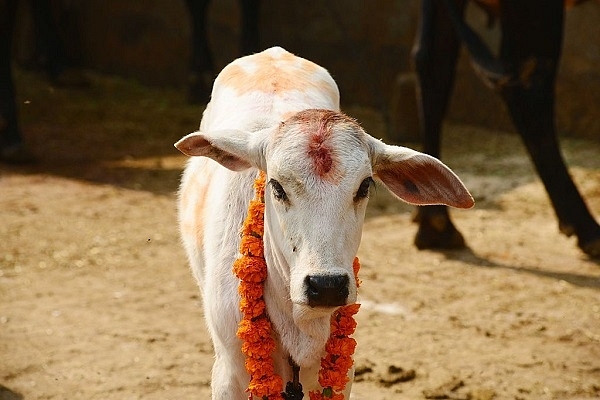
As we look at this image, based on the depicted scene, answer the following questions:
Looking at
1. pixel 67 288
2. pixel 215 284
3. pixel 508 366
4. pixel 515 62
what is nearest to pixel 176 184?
pixel 67 288

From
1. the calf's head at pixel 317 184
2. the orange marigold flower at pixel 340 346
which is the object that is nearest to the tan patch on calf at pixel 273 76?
the calf's head at pixel 317 184

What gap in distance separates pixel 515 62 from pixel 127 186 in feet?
9.64

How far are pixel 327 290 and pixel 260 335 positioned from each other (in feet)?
1.54

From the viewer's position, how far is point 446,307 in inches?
211

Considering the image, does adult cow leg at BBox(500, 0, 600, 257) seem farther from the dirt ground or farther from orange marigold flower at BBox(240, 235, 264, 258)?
orange marigold flower at BBox(240, 235, 264, 258)

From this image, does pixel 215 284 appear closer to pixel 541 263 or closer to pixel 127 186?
pixel 541 263

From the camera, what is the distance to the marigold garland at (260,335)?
3283 millimetres

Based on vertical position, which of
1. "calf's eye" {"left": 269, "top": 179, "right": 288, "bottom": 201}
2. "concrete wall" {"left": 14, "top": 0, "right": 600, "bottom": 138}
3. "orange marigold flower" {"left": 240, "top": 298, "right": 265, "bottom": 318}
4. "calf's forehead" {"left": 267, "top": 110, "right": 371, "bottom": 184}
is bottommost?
"concrete wall" {"left": 14, "top": 0, "right": 600, "bottom": 138}

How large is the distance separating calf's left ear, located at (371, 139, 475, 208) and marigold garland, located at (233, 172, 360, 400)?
293 mm

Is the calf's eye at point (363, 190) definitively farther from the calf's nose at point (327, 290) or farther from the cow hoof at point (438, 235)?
the cow hoof at point (438, 235)

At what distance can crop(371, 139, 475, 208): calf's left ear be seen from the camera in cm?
320

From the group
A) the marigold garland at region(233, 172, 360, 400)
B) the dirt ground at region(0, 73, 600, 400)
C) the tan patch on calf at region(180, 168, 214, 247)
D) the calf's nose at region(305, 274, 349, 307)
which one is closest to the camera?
the calf's nose at region(305, 274, 349, 307)

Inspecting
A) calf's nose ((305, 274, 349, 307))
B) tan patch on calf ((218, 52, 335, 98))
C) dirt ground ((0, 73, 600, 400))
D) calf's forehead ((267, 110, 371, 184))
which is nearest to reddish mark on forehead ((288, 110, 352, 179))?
calf's forehead ((267, 110, 371, 184))

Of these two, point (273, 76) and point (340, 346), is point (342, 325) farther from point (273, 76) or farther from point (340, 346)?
point (273, 76)
